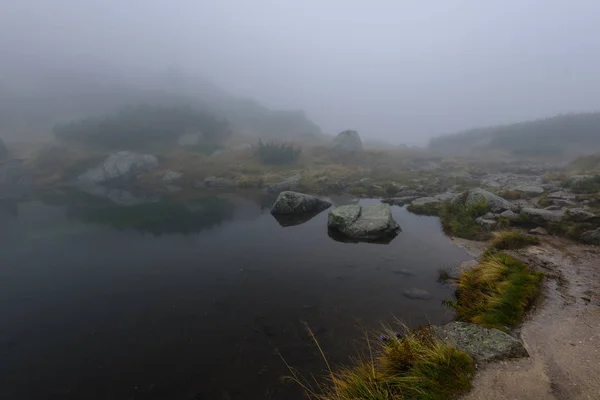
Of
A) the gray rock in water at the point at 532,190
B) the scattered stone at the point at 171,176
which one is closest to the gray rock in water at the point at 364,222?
the gray rock in water at the point at 532,190

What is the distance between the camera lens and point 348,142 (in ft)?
212

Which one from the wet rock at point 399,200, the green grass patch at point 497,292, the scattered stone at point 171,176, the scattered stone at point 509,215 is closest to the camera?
the green grass patch at point 497,292

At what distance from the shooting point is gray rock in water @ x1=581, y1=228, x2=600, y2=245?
550 inches

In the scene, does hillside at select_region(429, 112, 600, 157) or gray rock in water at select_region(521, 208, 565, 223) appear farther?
hillside at select_region(429, 112, 600, 157)

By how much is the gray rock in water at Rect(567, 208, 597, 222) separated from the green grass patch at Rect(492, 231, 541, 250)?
3.98m

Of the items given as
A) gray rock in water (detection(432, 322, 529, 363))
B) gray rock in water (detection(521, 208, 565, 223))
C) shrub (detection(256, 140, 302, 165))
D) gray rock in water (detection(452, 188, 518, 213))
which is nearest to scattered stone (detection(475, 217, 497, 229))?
gray rock in water (detection(521, 208, 565, 223))

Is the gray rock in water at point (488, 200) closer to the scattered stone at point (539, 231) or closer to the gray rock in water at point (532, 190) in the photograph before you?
the scattered stone at point (539, 231)

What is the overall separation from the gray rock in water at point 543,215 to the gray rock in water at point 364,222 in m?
7.91

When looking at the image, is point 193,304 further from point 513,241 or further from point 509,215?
point 509,215

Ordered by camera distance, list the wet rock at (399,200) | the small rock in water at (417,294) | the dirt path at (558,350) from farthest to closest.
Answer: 1. the wet rock at (399,200)
2. the small rock in water at (417,294)
3. the dirt path at (558,350)

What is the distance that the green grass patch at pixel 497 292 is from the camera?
28.0 ft

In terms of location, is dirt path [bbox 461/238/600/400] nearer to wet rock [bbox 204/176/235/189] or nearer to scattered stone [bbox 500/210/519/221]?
scattered stone [bbox 500/210/519/221]

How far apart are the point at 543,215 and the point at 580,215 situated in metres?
→ 1.64

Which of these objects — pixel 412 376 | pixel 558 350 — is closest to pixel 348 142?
pixel 558 350
